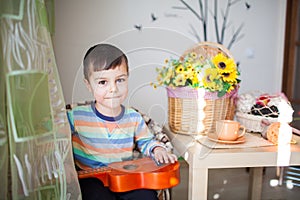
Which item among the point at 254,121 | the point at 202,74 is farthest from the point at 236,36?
the point at 202,74

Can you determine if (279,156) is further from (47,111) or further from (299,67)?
(299,67)

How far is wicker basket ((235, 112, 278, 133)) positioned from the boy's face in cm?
61

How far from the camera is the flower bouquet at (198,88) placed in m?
1.21

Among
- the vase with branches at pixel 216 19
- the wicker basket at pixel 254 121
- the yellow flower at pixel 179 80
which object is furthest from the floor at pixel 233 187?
the vase with branches at pixel 216 19

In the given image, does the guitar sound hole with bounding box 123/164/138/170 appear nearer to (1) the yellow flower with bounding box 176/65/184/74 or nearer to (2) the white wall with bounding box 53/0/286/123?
(2) the white wall with bounding box 53/0/286/123

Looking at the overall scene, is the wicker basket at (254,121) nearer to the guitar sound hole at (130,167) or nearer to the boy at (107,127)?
the boy at (107,127)

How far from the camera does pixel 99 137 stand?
1.13 meters

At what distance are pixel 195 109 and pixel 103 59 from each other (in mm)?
446

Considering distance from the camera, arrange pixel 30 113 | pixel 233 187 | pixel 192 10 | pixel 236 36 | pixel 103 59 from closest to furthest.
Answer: pixel 30 113 → pixel 103 59 → pixel 233 187 → pixel 192 10 → pixel 236 36

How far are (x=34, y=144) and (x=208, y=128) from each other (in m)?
0.74

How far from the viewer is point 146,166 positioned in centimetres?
110

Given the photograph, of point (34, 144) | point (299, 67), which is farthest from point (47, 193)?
point (299, 67)

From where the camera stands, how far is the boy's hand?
1.11m

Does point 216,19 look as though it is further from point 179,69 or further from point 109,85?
point 109,85
